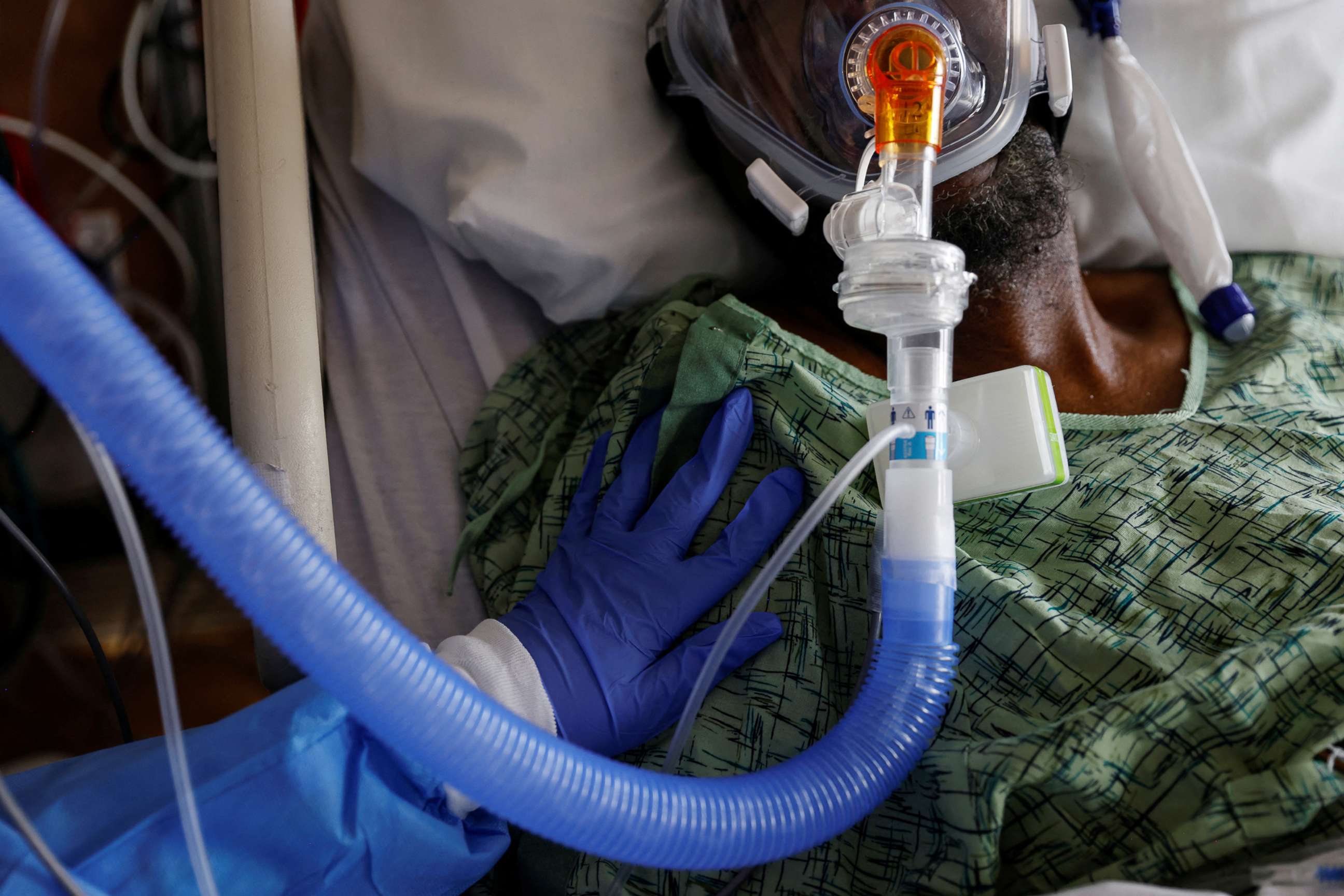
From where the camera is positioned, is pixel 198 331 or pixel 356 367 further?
pixel 198 331

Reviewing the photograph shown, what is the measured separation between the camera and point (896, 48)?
974 millimetres

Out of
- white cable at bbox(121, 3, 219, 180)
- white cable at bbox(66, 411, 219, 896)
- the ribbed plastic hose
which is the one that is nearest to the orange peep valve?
the ribbed plastic hose

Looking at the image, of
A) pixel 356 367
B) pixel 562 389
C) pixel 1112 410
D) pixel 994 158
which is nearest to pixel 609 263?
pixel 562 389

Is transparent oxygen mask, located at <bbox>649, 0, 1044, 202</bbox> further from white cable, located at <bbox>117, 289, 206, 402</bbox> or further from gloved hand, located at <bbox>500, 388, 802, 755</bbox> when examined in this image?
white cable, located at <bbox>117, 289, 206, 402</bbox>

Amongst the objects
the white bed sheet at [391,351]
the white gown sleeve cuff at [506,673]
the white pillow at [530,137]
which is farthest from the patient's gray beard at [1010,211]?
the white gown sleeve cuff at [506,673]

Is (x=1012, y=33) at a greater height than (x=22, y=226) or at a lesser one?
greater

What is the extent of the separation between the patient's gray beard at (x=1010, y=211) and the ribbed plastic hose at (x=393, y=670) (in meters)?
0.60

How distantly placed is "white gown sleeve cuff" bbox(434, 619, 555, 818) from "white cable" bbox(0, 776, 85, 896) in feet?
1.05

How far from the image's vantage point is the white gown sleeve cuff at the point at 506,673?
892 millimetres

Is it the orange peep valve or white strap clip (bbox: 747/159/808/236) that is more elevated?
the orange peep valve

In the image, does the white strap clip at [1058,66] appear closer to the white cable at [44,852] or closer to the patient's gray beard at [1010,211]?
the patient's gray beard at [1010,211]

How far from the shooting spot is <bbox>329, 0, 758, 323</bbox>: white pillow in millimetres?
1209

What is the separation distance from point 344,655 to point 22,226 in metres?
0.31

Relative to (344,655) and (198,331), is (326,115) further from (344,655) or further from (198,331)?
(344,655)
